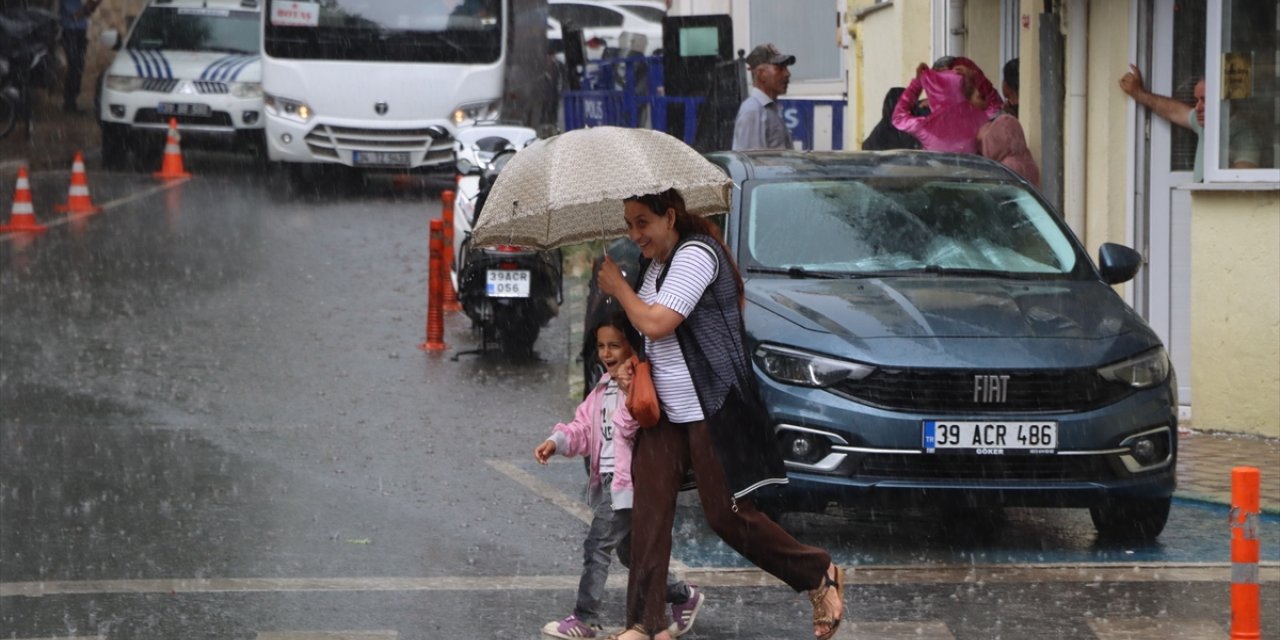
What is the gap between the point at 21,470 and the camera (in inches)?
385

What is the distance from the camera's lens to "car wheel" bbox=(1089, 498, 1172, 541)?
828cm

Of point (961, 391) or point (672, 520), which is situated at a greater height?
point (961, 391)

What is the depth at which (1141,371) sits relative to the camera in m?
8.25

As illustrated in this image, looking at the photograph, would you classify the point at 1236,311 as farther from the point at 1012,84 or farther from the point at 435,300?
the point at 435,300

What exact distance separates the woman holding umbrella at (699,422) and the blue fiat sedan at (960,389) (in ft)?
4.87

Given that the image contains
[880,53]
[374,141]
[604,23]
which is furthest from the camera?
[604,23]

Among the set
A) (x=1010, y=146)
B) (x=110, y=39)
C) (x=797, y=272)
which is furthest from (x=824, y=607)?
(x=110, y=39)

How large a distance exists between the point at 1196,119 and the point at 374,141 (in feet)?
40.8

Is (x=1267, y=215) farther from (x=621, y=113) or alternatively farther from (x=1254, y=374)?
(x=621, y=113)

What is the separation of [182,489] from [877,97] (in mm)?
12209

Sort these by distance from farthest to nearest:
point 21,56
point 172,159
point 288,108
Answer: point 21,56 < point 172,159 < point 288,108

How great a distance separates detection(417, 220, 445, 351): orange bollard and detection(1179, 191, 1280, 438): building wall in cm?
507

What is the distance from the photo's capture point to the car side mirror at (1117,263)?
9.02m

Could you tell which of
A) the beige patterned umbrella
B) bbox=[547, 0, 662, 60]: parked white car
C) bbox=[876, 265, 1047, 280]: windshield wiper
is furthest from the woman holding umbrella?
bbox=[547, 0, 662, 60]: parked white car
